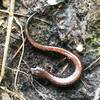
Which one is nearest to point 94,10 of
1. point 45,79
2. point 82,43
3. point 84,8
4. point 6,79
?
point 84,8

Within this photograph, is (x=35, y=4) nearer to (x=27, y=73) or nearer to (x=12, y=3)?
(x=12, y=3)

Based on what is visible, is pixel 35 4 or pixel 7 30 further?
pixel 35 4

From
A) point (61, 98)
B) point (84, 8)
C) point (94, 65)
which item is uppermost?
point (84, 8)

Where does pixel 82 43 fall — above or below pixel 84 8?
below

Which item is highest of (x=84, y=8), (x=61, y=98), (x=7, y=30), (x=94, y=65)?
(x=84, y=8)

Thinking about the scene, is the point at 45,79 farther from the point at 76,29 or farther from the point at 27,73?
the point at 76,29

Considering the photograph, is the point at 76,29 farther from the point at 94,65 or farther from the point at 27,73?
the point at 27,73

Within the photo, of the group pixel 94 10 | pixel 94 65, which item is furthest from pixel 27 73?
pixel 94 10

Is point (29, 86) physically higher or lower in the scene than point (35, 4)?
lower

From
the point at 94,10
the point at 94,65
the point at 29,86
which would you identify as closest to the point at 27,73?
the point at 29,86

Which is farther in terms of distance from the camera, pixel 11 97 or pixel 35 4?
pixel 35 4
